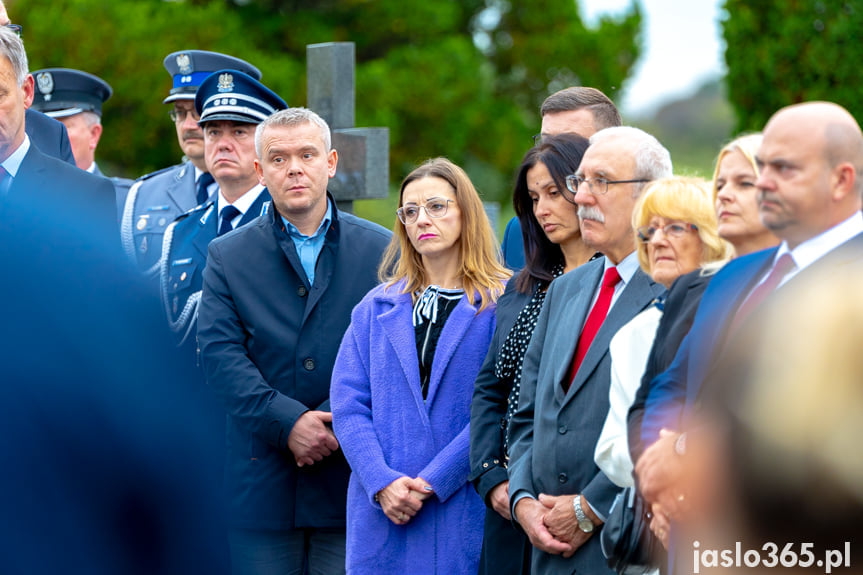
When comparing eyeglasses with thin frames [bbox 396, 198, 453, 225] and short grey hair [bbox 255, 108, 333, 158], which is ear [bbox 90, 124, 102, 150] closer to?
short grey hair [bbox 255, 108, 333, 158]

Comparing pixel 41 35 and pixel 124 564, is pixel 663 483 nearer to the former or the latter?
pixel 124 564

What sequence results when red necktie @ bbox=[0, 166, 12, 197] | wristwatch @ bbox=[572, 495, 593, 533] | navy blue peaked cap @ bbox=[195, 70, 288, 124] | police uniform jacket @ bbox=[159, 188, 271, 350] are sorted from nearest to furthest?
red necktie @ bbox=[0, 166, 12, 197]
wristwatch @ bbox=[572, 495, 593, 533]
police uniform jacket @ bbox=[159, 188, 271, 350]
navy blue peaked cap @ bbox=[195, 70, 288, 124]

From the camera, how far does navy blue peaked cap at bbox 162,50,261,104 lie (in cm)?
594

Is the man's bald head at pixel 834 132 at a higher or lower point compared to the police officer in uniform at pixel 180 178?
lower

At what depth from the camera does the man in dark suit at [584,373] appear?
3.21 metres

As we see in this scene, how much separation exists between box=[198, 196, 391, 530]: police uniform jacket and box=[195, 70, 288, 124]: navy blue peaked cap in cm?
81

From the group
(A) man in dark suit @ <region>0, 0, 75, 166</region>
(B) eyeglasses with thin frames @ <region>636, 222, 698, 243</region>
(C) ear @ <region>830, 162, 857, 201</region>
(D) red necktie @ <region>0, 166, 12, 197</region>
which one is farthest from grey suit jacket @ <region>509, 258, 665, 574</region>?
(A) man in dark suit @ <region>0, 0, 75, 166</region>

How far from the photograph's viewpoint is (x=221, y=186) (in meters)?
5.06

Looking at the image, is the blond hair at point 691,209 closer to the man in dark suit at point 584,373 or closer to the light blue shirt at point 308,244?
the man in dark suit at point 584,373

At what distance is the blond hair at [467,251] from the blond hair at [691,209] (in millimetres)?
1334

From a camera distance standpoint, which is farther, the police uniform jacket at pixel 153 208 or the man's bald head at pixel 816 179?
the police uniform jacket at pixel 153 208

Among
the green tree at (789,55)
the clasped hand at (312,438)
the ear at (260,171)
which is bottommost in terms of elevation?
the clasped hand at (312,438)

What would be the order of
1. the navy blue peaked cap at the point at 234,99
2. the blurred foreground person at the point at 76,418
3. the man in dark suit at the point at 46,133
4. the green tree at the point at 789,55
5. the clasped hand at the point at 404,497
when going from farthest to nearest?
the green tree at the point at 789,55 → the navy blue peaked cap at the point at 234,99 → the man in dark suit at the point at 46,133 → the clasped hand at the point at 404,497 → the blurred foreground person at the point at 76,418

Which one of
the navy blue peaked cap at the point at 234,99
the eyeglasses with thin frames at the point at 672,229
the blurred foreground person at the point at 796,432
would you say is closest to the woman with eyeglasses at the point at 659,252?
the eyeglasses with thin frames at the point at 672,229
